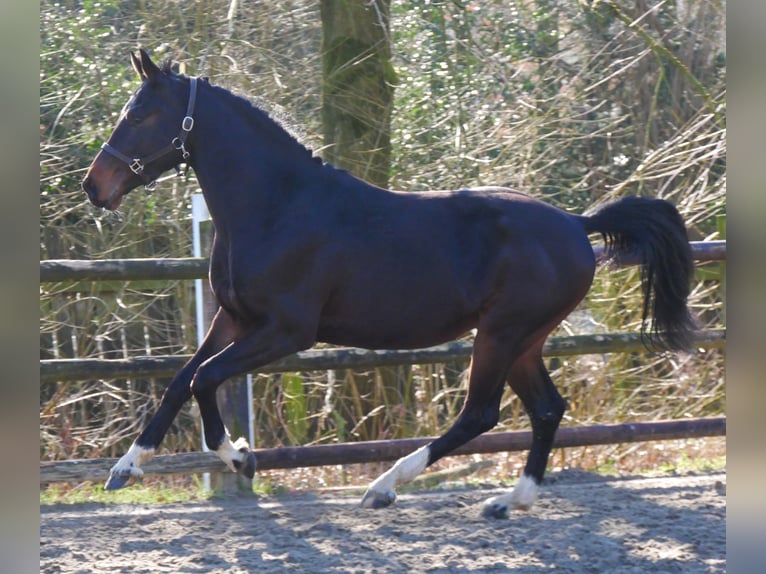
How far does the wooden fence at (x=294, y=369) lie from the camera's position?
4953mm

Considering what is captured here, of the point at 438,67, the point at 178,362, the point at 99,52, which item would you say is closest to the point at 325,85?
the point at 438,67

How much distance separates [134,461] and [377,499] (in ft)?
3.67

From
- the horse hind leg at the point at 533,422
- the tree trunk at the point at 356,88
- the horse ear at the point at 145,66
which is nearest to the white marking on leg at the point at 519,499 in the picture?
the horse hind leg at the point at 533,422

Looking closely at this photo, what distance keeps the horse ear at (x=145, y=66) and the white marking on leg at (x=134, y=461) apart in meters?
1.71

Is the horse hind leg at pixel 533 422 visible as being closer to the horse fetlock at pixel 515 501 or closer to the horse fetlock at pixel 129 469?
the horse fetlock at pixel 515 501

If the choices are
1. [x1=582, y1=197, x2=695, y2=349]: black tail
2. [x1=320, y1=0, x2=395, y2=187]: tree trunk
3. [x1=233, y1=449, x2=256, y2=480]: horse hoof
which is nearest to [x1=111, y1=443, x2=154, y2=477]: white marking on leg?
[x1=233, y1=449, x2=256, y2=480]: horse hoof

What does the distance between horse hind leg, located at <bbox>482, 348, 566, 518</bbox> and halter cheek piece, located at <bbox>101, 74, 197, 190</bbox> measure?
2.02 metres

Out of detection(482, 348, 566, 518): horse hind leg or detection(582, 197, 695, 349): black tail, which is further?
detection(582, 197, 695, 349): black tail

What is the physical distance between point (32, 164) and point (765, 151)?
34.0 inches

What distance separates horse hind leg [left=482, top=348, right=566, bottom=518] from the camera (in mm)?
4512

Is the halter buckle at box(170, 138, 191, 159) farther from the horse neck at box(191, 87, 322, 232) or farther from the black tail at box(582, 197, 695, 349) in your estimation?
the black tail at box(582, 197, 695, 349)

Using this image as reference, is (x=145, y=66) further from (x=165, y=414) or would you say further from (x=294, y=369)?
(x=294, y=369)

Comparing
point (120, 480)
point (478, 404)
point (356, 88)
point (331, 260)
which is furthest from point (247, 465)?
point (356, 88)

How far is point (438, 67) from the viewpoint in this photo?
7.69 meters
